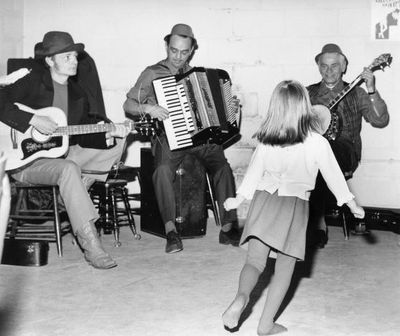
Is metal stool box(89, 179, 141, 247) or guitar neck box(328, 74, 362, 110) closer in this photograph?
metal stool box(89, 179, 141, 247)

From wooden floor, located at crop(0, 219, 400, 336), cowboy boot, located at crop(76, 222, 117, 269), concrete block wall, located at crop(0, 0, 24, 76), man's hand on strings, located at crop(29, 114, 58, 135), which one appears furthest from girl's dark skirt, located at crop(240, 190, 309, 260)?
concrete block wall, located at crop(0, 0, 24, 76)

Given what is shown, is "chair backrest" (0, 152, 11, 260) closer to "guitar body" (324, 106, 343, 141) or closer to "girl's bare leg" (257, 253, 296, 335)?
"girl's bare leg" (257, 253, 296, 335)

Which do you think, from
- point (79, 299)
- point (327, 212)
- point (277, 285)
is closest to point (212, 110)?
point (327, 212)

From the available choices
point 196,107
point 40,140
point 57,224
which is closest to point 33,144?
point 40,140

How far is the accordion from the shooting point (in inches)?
179

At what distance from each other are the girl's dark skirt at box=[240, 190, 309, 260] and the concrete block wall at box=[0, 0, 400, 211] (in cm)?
269

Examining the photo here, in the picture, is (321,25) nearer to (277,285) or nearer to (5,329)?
(277,285)

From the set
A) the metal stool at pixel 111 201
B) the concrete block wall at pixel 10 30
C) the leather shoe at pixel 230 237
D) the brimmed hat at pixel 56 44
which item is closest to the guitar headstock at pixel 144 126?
the metal stool at pixel 111 201

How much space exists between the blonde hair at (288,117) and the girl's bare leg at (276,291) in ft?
1.57

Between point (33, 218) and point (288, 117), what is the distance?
7.04 ft

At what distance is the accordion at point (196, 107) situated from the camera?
4.55 meters

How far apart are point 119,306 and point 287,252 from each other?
0.90m

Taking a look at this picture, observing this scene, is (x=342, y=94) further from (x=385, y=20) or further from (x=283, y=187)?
(x=283, y=187)

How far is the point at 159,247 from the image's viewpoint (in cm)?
463
